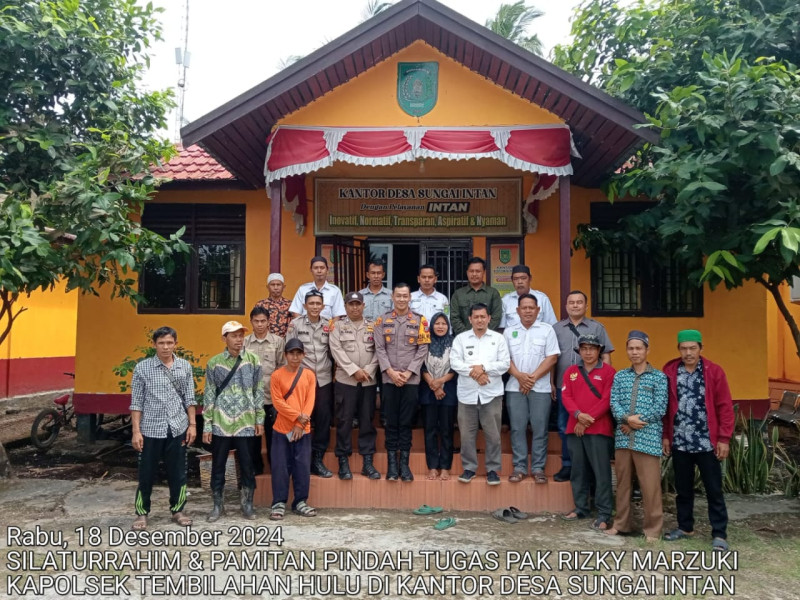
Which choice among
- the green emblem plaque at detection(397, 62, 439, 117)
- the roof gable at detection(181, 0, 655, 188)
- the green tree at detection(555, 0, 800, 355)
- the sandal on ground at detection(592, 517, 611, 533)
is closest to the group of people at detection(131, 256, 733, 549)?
the sandal on ground at detection(592, 517, 611, 533)

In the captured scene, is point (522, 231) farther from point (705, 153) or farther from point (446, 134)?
point (705, 153)

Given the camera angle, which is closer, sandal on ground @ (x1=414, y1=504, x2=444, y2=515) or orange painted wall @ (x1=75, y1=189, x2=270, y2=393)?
sandal on ground @ (x1=414, y1=504, x2=444, y2=515)

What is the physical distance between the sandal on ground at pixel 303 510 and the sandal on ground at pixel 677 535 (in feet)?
9.52

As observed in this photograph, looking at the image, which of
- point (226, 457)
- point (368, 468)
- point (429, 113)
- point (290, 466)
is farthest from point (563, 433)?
point (429, 113)

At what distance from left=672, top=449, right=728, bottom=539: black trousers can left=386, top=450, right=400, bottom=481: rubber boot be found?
237cm

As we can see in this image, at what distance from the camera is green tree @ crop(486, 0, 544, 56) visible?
18.8 m

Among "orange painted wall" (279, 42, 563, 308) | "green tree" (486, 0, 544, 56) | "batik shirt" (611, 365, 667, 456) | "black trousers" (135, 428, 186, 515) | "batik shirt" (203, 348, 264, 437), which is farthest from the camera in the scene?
"green tree" (486, 0, 544, 56)

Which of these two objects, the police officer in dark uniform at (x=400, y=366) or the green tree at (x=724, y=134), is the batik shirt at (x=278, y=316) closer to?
the police officer in dark uniform at (x=400, y=366)

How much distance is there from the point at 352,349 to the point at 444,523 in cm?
171

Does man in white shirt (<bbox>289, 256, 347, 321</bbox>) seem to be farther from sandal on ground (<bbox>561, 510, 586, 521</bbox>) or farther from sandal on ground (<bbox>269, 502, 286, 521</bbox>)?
sandal on ground (<bbox>561, 510, 586, 521</bbox>)

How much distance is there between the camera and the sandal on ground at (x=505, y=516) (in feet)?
17.7

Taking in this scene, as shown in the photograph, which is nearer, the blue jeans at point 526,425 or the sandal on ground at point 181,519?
the sandal on ground at point 181,519

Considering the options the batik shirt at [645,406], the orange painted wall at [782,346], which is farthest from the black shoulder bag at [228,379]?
the orange painted wall at [782,346]

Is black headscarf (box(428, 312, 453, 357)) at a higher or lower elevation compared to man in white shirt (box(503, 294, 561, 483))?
higher
